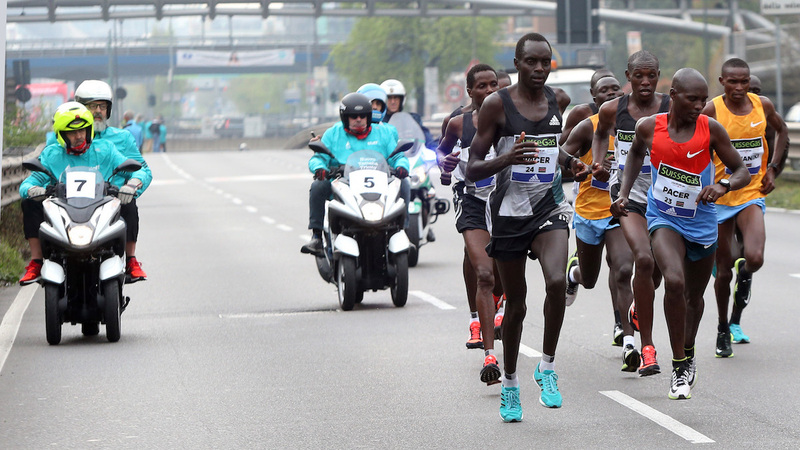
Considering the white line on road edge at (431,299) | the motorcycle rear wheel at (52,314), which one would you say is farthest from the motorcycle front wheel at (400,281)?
the motorcycle rear wheel at (52,314)

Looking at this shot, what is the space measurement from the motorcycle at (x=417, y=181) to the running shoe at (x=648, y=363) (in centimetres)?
710

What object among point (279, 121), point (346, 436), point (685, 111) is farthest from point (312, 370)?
point (279, 121)

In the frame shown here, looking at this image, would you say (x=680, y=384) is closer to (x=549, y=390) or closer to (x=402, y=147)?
(x=549, y=390)

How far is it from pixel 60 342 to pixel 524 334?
3.27 m

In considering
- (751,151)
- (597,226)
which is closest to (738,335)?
(751,151)

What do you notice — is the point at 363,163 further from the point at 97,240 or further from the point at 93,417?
the point at 93,417

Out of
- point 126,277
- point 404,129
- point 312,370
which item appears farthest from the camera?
point 404,129

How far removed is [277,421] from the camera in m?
7.66

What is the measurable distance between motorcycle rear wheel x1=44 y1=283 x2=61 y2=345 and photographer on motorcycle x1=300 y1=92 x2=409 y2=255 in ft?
8.74

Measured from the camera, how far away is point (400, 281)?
1239 cm

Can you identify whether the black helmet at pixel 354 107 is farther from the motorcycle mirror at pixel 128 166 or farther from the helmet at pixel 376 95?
the motorcycle mirror at pixel 128 166

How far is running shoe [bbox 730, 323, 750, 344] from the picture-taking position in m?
9.98

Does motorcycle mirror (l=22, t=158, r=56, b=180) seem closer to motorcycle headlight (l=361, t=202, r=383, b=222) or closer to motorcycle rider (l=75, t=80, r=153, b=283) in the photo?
motorcycle rider (l=75, t=80, r=153, b=283)

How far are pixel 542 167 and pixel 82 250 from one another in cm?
397
